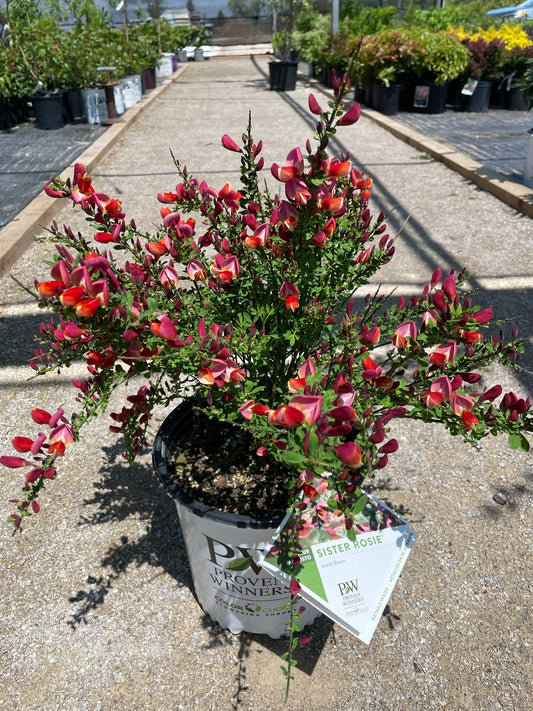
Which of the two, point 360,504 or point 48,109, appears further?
point 48,109

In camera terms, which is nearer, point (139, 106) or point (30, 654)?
point (30, 654)

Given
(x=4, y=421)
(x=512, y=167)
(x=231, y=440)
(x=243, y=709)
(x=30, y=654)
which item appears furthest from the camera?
(x=512, y=167)

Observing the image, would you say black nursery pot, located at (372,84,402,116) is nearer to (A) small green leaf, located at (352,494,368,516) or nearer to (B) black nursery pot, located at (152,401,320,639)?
(B) black nursery pot, located at (152,401,320,639)

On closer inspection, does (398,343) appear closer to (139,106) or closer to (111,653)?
(111,653)

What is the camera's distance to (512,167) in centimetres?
680

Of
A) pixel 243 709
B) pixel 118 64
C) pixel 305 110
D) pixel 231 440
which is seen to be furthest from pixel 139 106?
pixel 243 709

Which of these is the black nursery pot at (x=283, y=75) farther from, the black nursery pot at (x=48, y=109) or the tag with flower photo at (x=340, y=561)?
the tag with flower photo at (x=340, y=561)

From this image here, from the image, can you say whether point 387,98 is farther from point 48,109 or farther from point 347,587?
point 347,587

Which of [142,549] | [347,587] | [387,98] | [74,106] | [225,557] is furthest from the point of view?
[387,98]

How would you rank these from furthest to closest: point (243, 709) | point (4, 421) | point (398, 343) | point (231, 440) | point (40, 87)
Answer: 1. point (40, 87)
2. point (4, 421)
3. point (231, 440)
4. point (243, 709)
5. point (398, 343)

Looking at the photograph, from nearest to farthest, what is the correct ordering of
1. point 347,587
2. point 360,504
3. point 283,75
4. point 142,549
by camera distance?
point 360,504 < point 347,587 < point 142,549 < point 283,75

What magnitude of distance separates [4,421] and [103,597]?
132 centimetres

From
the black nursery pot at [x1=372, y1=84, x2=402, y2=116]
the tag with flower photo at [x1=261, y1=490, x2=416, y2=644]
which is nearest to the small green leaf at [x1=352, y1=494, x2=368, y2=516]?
the tag with flower photo at [x1=261, y1=490, x2=416, y2=644]

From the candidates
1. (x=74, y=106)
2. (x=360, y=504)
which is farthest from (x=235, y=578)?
(x=74, y=106)
